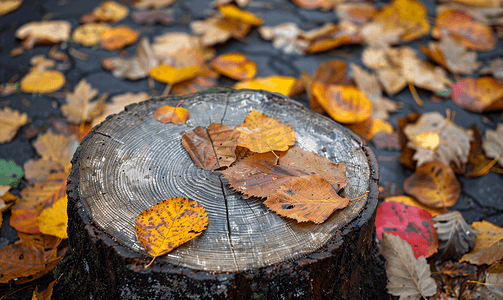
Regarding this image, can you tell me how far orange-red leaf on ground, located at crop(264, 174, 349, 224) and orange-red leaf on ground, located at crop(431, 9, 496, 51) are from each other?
9.00ft

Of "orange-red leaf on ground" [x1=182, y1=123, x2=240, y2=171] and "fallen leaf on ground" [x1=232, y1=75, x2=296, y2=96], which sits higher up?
"orange-red leaf on ground" [x1=182, y1=123, x2=240, y2=171]

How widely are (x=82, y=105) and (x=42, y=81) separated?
51 centimetres

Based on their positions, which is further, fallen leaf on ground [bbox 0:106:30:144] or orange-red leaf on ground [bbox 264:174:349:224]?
fallen leaf on ground [bbox 0:106:30:144]

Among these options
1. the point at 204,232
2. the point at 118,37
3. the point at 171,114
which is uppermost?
the point at 171,114

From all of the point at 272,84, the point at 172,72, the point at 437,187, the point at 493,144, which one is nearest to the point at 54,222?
the point at 172,72

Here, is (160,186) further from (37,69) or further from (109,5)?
(109,5)

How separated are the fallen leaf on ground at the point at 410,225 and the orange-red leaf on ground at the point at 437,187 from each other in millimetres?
179

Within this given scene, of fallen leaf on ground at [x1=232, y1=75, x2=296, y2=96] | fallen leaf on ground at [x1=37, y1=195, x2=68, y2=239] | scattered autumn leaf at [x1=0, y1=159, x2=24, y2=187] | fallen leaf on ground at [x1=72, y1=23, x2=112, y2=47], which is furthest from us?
fallen leaf on ground at [x1=72, y1=23, x2=112, y2=47]

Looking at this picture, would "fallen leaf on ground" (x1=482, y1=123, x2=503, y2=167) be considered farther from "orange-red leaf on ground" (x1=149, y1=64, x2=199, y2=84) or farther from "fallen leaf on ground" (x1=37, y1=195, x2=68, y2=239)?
"fallen leaf on ground" (x1=37, y1=195, x2=68, y2=239)

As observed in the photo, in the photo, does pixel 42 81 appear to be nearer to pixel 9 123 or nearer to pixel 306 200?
pixel 9 123

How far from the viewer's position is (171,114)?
51.1 inches

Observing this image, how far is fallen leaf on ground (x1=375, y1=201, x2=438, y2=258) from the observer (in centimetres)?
150

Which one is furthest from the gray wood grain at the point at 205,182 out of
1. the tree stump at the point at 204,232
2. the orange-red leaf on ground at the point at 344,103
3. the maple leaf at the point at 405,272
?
the orange-red leaf on ground at the point at 344,103

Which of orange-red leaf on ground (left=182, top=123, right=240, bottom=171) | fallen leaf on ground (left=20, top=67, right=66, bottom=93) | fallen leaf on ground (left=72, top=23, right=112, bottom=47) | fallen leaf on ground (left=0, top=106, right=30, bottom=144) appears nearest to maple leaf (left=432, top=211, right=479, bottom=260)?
orange-red leaf on ground (left=182, top=123, right=240, bottom=171)
